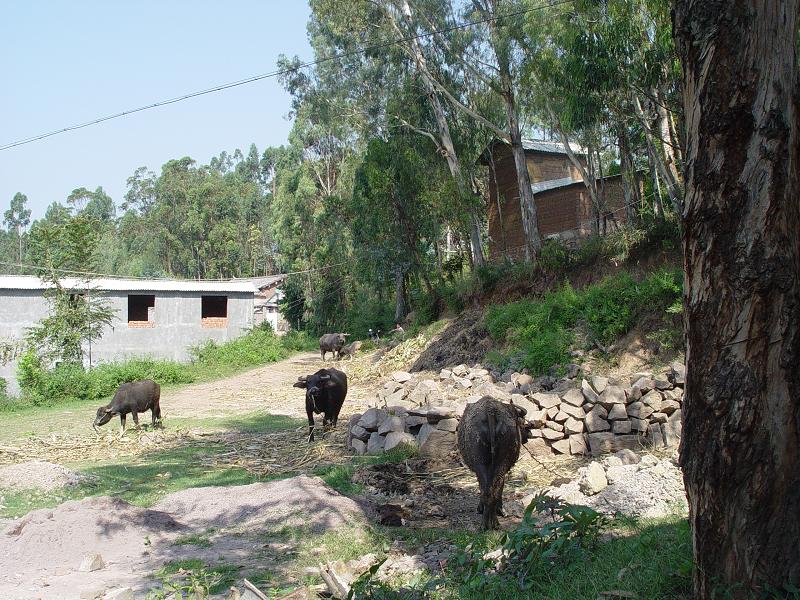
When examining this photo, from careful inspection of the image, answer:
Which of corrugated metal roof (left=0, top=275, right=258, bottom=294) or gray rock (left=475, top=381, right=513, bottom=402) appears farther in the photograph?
corrugated metal roof (left=0, top=275, right=258, bottom=294)

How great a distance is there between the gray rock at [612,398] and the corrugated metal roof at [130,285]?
23695mm

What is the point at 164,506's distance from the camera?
29.1ft

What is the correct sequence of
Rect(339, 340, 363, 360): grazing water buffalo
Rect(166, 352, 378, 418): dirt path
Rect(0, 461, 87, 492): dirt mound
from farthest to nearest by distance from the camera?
Rect(339, 340, 363, 360): grazing water buffalo < Rect(166, 352, 378, 418): dirt path < Rect(0, 461, 87, 492): dirt mound

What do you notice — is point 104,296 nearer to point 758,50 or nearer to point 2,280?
point 2,280

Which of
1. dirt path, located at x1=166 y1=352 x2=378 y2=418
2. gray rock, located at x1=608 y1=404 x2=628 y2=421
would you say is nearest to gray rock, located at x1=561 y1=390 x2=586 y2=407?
gray rock, located at x1=608 y1=404 x2=628 y2=421

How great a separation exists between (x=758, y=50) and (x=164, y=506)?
8072 millimetres

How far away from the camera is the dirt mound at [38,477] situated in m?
10.2

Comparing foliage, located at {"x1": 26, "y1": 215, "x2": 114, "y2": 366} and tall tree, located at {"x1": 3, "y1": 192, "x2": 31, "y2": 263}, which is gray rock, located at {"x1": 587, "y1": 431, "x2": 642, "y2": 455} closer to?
foliage, located at {"x1": 26, "y1": 215, "x2": 114, "y2": 366}

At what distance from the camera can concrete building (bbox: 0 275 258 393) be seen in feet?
94.1

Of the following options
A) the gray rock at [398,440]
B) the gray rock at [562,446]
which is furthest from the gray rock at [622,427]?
the gray rock at [398,440]

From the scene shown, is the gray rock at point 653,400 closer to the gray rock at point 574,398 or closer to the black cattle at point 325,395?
the gray rock at point 574,398

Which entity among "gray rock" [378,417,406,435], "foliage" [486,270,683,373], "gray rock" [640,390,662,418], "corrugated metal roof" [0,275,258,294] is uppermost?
"corrugated metal roof" [0,275,258,294]

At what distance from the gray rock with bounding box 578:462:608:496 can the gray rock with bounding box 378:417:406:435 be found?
13.2ft

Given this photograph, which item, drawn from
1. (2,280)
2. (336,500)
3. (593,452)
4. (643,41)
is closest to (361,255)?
(2,280)
